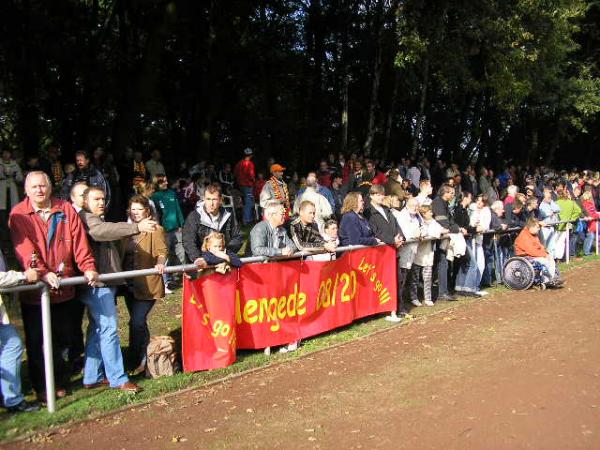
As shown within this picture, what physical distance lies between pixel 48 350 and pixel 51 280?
0.66 meters

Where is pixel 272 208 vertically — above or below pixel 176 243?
above

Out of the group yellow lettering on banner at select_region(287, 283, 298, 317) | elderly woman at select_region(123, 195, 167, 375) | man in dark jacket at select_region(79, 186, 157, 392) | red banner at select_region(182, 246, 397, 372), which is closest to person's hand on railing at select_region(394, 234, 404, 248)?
red banner at select_region(182, 246, 397, 372)

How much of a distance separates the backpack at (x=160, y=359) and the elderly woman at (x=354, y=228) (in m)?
3.42

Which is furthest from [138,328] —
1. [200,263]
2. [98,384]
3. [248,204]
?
[248,204]

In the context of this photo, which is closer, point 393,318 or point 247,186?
point 393,318

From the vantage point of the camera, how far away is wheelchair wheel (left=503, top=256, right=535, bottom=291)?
1166 centimetres

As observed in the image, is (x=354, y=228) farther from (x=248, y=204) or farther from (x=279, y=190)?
(x=248, y=204)

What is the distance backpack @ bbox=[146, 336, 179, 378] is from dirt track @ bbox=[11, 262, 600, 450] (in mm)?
542

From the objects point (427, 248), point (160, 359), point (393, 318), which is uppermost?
point (427, 248)

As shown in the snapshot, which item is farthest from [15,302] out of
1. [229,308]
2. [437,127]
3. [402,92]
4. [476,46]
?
[437,127]

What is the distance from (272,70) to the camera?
24141mm

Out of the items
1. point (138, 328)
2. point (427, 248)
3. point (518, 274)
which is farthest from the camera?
point (518, 274)

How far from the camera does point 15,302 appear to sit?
7938 mm

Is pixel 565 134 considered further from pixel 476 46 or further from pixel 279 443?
pixel 279 443
